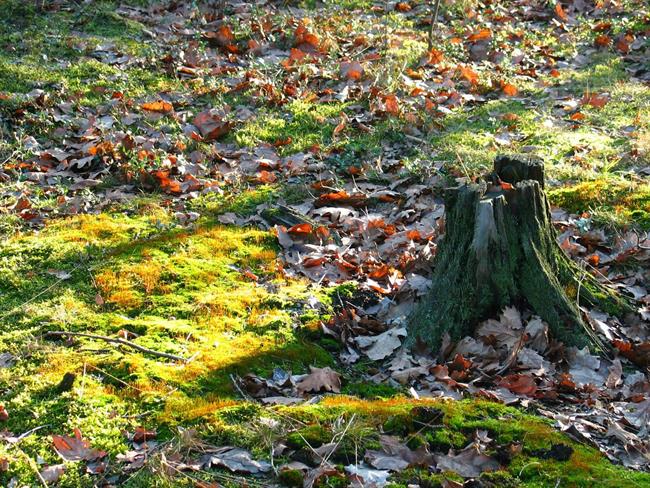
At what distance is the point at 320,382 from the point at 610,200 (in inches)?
125

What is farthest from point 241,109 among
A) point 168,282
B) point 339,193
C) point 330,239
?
point 168,282

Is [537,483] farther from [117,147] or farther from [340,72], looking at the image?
[340,72]

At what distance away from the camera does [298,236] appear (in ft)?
18.6

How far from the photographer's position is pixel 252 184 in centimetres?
657

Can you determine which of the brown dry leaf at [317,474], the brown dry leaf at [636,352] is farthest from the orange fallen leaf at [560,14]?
the brown dry leaf at [317,474]

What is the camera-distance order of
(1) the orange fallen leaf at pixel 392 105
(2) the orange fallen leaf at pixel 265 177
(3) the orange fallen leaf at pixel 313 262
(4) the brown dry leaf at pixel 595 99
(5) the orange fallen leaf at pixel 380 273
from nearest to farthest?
(5) the orange fallen leaf at pixel 380 273 → (3) the orange fallen leaf at pixel 313 262 → (2) the orange fallen leaf at pixel 265 177 → (1) the orange fallen leaf at pixel 392 105 → (4) the brown dry leaf at pixel 595 99

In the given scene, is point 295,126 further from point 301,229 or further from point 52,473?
point 52,473

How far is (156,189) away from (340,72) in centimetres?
287

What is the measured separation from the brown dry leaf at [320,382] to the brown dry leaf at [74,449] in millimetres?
1051

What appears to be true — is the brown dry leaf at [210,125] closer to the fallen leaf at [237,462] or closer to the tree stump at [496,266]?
the tree stump at [496,266]

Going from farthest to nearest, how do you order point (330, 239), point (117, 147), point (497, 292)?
point (117, 147)
point (330, 239)
point (497, 292)

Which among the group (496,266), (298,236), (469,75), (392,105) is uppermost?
(469,75)

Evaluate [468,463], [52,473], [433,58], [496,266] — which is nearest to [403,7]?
[433,58]

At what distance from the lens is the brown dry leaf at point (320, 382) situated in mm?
3934
